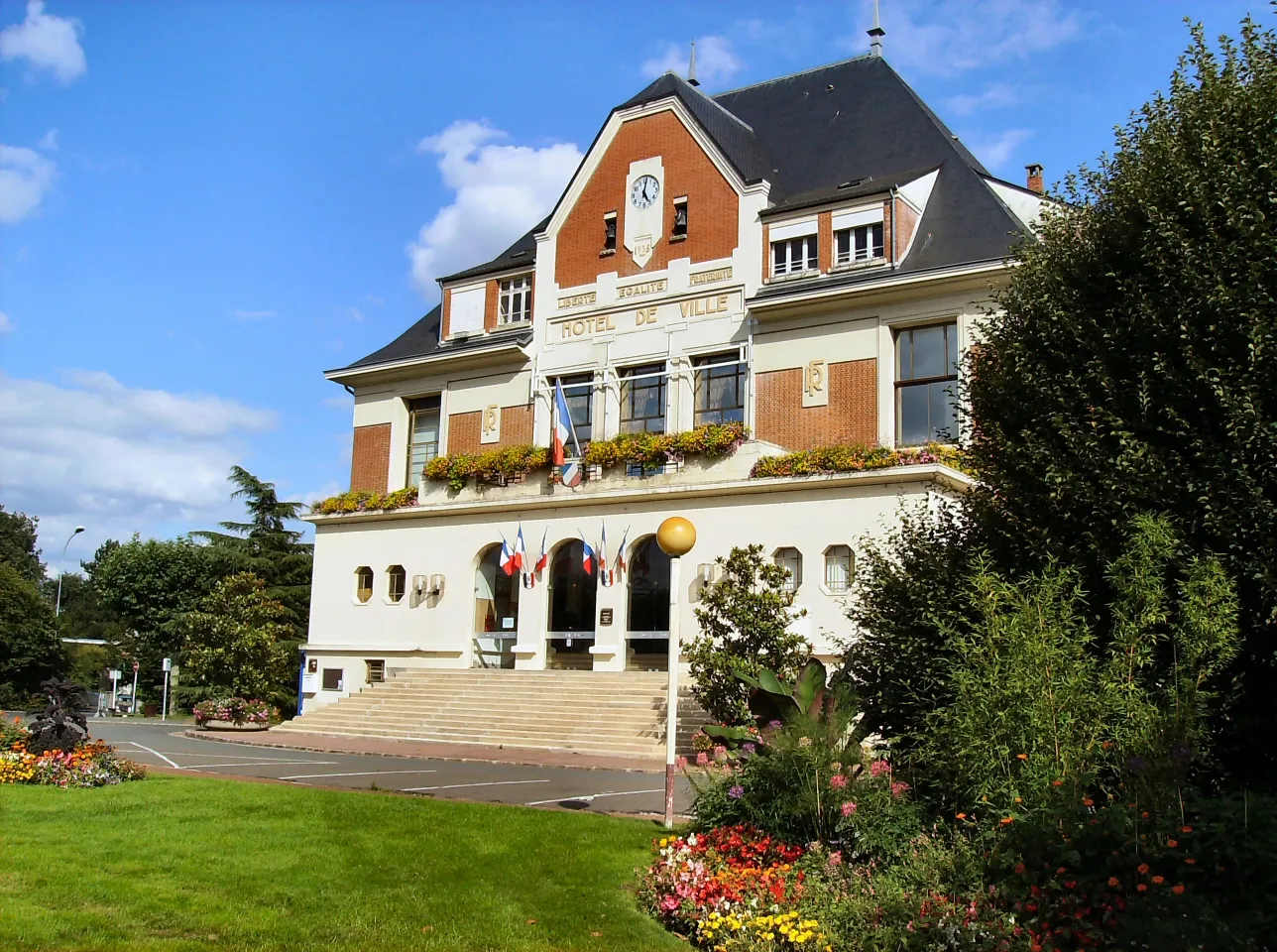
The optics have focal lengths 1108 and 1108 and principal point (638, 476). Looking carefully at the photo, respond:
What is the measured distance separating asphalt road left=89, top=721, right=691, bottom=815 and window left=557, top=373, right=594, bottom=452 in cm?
1251

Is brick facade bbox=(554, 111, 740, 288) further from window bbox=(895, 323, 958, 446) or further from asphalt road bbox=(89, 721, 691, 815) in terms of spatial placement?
asphalt road bbox=(89, 721, 691, 815)

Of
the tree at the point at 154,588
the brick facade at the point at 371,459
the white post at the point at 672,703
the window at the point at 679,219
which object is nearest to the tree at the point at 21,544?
the tree at the point at 154,588

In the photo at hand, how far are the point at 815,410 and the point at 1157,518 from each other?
19662mm

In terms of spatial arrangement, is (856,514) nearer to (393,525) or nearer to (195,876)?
(393,525)

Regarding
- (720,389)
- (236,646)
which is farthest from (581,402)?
(236,646)

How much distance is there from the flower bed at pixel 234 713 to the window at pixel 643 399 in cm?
1255

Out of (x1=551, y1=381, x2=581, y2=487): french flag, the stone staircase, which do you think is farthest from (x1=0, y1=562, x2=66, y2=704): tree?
(x1=551, y1=381, x2=581, y2=487): french flag

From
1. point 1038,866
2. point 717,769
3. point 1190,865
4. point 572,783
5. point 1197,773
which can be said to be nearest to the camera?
point 1190,865

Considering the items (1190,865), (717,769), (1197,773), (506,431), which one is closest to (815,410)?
(506,431)

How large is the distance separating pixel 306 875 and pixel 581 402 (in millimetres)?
24245

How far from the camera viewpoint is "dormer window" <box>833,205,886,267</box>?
92.7ft

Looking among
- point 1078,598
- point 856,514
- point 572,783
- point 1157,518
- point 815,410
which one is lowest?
point 572,783

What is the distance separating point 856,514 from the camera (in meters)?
26.0

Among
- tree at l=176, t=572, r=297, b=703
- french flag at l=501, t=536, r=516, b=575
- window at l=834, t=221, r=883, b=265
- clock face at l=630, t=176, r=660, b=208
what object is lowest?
tree at l=176, t=572, r=297, b=703
